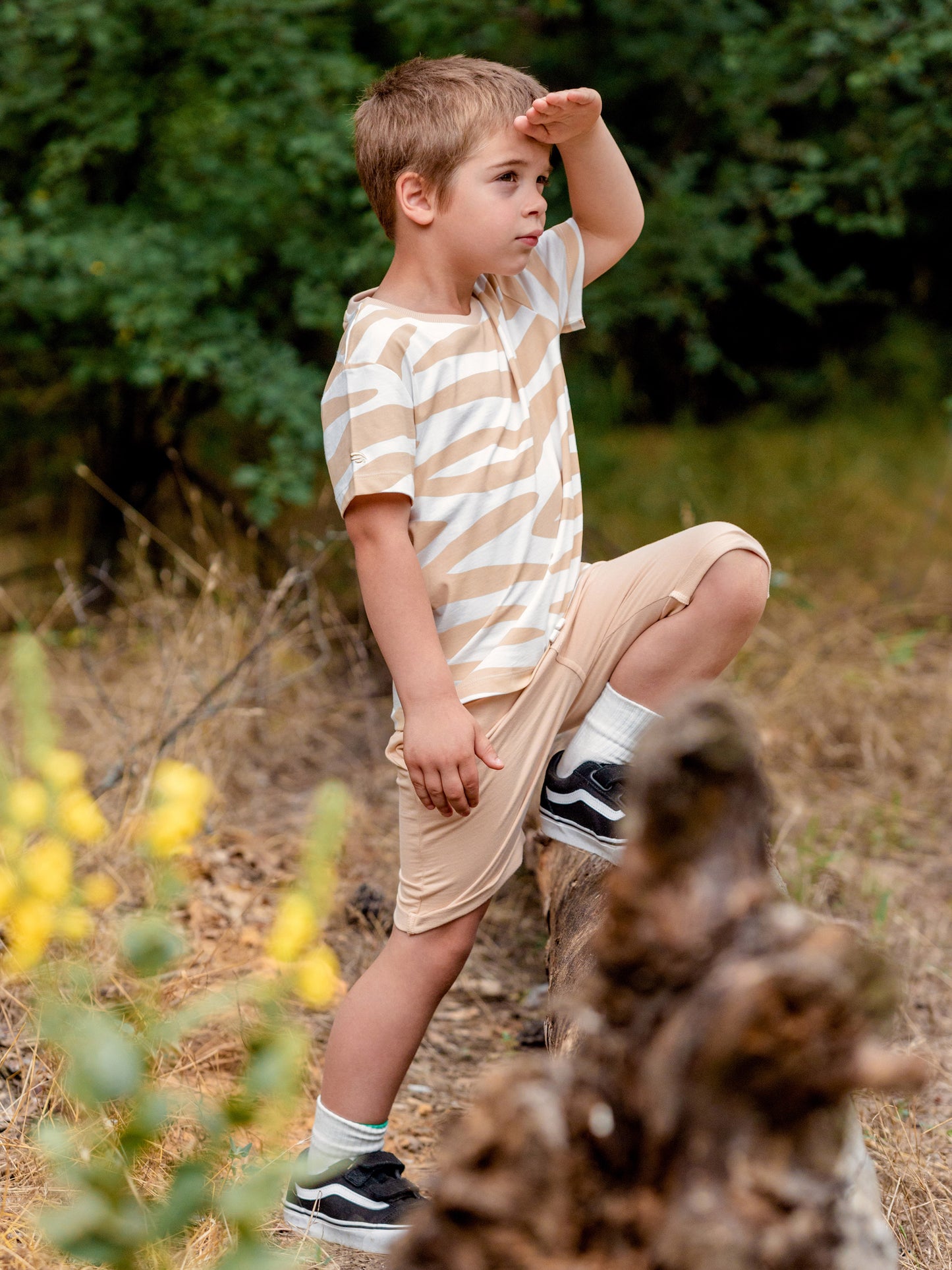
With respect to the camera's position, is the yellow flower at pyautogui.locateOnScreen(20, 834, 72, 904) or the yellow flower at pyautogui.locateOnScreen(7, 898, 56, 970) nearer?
the yellow flower at pyautogui.locateOnScreen(7, 898, 56, 970)

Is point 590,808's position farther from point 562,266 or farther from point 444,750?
point 562,266

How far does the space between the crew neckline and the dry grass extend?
1.18m

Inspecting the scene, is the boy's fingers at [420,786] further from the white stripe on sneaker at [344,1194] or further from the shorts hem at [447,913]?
the white stripe on sneaker at [344,1194]

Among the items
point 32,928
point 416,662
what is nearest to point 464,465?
point 416,662

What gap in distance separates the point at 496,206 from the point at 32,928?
1200 mm

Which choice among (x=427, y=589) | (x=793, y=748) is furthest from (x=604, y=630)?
(x=793, y=748)

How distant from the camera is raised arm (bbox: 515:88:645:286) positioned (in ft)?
5.88

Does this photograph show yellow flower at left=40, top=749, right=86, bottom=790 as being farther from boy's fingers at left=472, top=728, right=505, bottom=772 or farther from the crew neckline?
the crew neckline

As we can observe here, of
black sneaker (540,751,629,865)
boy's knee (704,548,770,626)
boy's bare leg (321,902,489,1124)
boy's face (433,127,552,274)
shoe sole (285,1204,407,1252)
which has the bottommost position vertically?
shoe sole (285,1204,407,1252)

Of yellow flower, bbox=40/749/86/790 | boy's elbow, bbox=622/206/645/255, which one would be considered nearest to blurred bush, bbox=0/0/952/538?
boy's elbow, bbox=622/206/645/255

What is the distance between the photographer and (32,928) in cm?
128

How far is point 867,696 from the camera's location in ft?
13.4

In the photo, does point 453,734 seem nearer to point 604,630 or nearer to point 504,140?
point 604,630

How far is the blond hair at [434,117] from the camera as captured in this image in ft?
5.97
